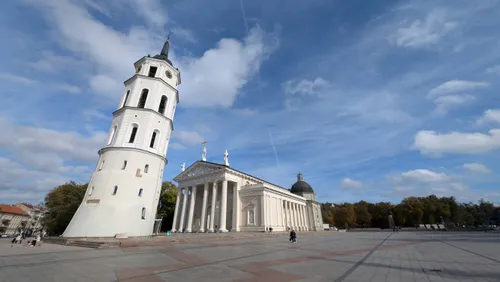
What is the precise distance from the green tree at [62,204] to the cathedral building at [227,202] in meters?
18.3

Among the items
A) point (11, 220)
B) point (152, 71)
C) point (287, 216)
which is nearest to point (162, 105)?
point (152, 71)

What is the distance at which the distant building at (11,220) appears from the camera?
79438mm

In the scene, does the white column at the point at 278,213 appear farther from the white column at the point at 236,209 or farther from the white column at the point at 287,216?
the white column at the point at 236,209

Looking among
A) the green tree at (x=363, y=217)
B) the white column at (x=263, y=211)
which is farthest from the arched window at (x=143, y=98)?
the green tree at (x=363, y=217)

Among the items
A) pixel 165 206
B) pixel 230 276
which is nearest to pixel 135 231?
pixel 230 276

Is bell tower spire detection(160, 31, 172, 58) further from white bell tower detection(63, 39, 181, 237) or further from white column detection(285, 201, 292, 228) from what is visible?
white column detection(285, 201, 292, 228)

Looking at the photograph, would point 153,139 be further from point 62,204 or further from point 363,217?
point 363,217

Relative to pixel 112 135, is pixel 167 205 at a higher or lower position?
lower

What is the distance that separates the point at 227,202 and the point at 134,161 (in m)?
28.0

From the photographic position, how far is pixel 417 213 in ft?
238

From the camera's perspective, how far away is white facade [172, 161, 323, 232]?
39750 mm

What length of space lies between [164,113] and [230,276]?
76.4ft

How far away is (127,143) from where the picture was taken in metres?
22.3

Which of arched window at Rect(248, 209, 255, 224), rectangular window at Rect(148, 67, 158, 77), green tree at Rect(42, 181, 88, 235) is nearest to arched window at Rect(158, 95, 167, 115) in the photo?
rectangular window at Rect(148, 67, 158, 77)
